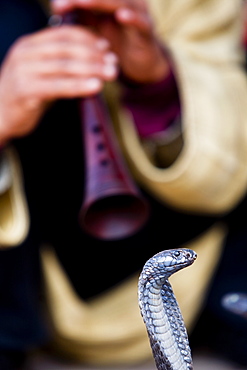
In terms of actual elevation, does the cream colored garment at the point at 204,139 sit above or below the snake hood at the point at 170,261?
above

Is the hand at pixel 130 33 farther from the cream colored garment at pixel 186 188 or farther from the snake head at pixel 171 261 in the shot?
the snake head at pixel 171 261

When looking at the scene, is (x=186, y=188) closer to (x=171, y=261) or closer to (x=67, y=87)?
(x=67, y=87)

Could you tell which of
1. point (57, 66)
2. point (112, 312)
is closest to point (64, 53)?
point (57, 66)

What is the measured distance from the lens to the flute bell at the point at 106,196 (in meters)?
1.08

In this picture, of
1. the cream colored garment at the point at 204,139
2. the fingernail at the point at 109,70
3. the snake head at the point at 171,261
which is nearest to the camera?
the snake head at the point at 171,261

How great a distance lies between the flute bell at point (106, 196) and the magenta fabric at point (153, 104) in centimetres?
14

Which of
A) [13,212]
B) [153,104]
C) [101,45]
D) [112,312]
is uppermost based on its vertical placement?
[101,45]

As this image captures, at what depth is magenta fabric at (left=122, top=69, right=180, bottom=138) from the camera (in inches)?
49.9

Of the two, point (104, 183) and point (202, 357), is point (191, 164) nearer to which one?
point (104, 183)

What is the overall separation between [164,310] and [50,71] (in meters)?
0.61

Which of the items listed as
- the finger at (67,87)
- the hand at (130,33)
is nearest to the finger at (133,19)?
the hand at (130,33)

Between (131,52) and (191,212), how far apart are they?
13.1 inches

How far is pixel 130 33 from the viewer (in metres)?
1.20

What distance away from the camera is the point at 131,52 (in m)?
1.22
